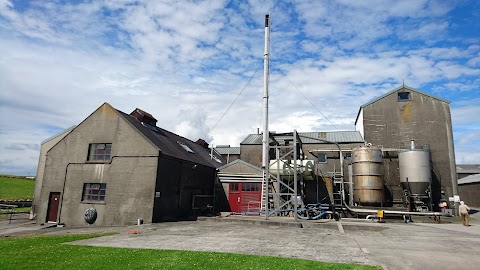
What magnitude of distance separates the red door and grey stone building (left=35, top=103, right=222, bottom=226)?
3.86m

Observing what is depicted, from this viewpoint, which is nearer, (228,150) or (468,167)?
(228,150)

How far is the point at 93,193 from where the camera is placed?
72.0 ft

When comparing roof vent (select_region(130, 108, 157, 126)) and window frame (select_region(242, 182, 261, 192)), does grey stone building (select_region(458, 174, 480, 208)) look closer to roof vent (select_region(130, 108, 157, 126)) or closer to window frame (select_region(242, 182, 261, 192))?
window frame (select_region(242, 182, 261, 192))

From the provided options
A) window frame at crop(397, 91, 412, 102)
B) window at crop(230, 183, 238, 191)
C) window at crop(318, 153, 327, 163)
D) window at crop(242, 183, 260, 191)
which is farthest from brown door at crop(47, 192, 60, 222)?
window frame at crop(397, 91, 412, 102)

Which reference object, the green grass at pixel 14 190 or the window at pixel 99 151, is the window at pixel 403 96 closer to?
the window at pixel 99 151

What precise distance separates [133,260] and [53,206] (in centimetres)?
1802

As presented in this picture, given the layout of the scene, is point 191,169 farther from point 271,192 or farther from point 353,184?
point 353,184

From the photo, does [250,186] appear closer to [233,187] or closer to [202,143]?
[233,187]

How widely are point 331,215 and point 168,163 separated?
554 inches

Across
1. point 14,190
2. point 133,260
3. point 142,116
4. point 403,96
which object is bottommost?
point 133,260

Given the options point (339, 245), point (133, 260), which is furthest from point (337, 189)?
point (133, 260)

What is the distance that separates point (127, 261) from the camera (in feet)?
30.0

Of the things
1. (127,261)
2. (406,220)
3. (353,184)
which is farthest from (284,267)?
(353,184)

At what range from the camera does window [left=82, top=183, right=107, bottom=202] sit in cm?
2167
